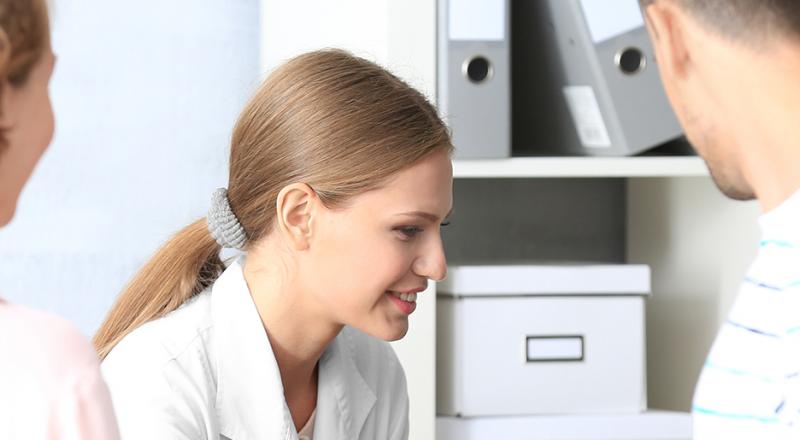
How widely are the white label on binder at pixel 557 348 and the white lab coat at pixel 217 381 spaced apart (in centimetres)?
32

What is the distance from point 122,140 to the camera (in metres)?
2.16

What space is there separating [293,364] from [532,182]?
794mm

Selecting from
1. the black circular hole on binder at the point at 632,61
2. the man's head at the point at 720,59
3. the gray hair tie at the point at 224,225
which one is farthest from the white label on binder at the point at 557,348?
the man's head at the point at 720,59

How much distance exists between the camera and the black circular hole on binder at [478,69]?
1602 millimetres

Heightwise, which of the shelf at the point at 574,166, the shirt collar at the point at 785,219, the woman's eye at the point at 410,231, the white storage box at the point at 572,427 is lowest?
the white storage box at the point at 572,427

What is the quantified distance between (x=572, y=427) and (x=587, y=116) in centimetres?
43

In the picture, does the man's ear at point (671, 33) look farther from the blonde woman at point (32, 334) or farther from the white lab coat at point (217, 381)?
the white lab coat at point (217, 381)

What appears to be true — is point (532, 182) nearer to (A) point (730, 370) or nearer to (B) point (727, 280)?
(B) point (727, 280)

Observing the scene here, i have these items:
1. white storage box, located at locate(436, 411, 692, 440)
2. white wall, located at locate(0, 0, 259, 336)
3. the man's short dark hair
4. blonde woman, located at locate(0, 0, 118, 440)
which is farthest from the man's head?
white wall, located at locate(0, 0, 259, 336)

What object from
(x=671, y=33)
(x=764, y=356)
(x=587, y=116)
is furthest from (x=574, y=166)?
(x=764, y=356)

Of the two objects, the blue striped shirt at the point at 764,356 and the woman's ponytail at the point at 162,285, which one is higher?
the blue striped shirt at the point at 764,356

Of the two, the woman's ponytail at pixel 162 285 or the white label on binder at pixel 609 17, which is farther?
the white label on binder at pixel 609 17

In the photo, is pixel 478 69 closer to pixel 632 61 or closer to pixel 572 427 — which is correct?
pixel 632 61

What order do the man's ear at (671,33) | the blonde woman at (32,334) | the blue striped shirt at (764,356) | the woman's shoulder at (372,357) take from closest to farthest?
the blonde woman at (32,334), the blue striped shirt at (764,356), the man's ear at (671,33), the woman's shoulder at (372,357)
